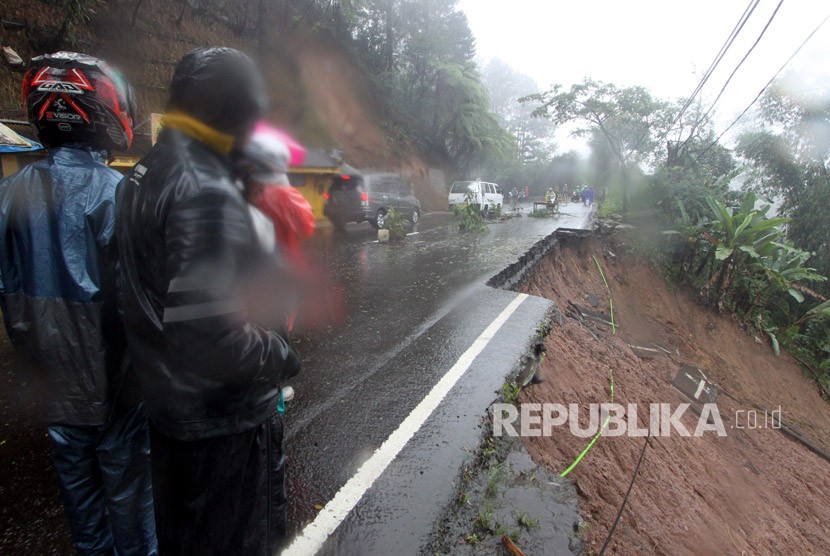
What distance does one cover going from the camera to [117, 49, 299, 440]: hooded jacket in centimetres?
112

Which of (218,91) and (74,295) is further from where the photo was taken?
(74,295)

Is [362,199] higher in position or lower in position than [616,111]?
lower

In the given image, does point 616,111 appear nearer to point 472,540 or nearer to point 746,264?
point 746,264

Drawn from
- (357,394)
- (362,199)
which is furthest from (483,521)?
(362,199)

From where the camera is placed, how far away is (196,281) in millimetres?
1104

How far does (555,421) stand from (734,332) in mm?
11101

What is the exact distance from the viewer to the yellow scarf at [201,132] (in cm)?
124

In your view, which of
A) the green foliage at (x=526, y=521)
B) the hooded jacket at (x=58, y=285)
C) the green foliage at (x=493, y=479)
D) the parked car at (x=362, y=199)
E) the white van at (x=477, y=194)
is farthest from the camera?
the white van at (x=477, y=194)

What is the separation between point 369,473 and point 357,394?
913mm

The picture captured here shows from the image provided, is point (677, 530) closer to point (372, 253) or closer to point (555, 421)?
point (555, 421)

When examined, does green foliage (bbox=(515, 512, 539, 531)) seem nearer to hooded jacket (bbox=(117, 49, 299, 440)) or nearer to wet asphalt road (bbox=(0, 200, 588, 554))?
wet asphalt road (bbox=(0, 200, 588, 554))

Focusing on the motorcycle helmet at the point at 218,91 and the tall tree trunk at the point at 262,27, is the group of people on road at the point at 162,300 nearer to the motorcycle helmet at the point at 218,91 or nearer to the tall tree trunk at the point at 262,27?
the motorcycle helmet at the point at 218,91

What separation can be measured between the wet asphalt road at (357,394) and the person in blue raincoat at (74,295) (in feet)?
1.76

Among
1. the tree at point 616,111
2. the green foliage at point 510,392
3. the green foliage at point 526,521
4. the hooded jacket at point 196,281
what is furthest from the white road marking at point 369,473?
the tree at point 616,111
